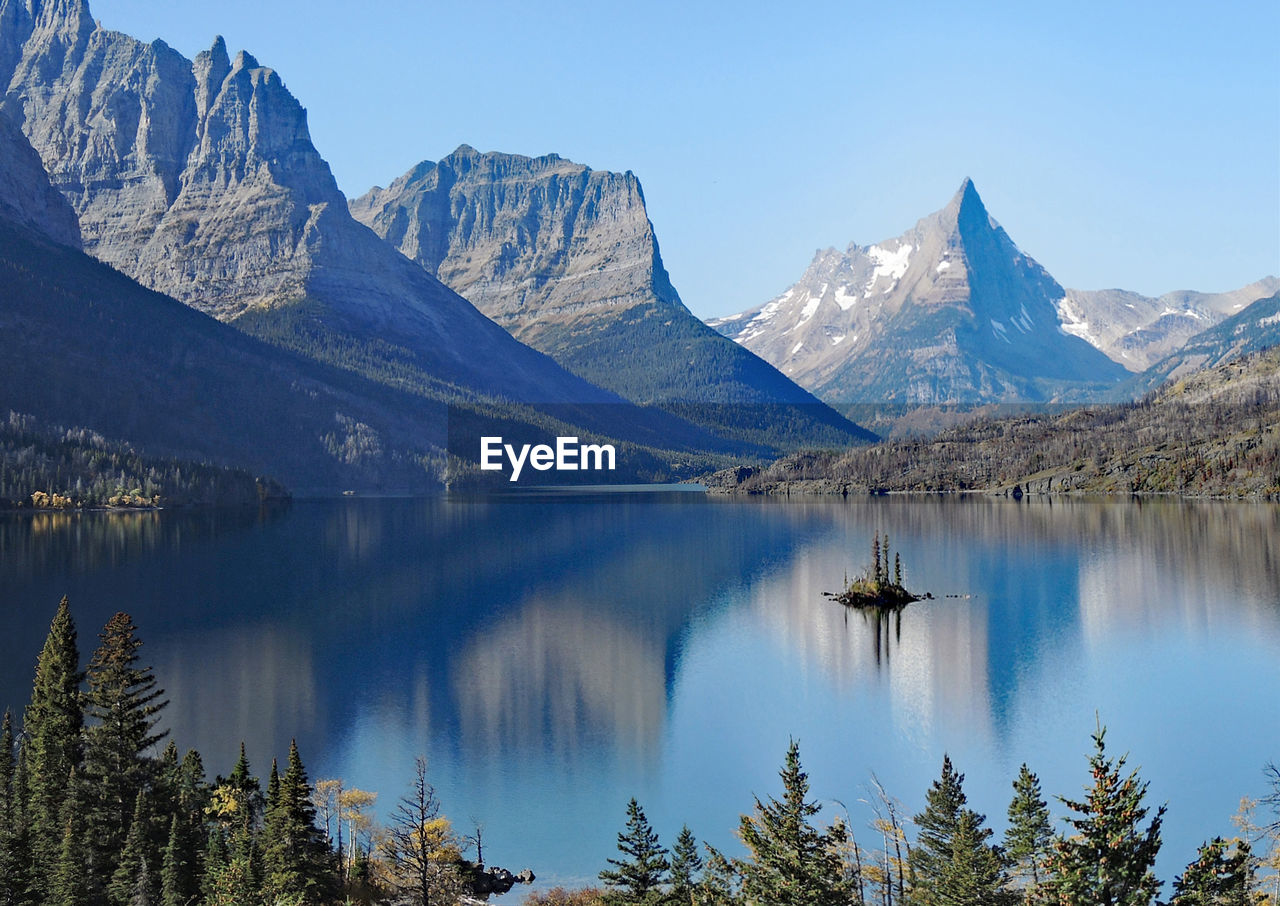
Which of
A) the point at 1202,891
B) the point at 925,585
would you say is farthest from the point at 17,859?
the point at 925,585

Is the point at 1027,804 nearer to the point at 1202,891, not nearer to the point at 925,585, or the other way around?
the point at 1202,891

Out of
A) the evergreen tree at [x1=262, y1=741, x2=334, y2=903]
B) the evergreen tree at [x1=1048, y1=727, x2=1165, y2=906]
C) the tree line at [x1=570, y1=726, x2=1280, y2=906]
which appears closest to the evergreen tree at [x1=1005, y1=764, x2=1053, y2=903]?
the tree line at [x1=570, y1=726, x2=1280, y2=906]

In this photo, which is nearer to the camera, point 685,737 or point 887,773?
point 887,773

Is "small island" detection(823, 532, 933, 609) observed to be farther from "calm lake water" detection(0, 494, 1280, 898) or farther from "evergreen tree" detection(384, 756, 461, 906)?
"evergreen tree" detection(384, 756, 461, 906)

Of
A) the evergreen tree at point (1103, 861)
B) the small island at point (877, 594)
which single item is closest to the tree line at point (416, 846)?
the evergreen tree at point (1103, 861)

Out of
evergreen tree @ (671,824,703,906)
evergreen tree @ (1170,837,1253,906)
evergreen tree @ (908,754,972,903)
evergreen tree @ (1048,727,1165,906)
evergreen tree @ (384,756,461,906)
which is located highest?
evergreen tree @ (1048,727,1165,906)

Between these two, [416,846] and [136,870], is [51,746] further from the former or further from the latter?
[416,846]

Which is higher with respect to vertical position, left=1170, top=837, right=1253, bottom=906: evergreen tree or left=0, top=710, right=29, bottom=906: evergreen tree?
left=1170, top=837, right=1253, bottom=906: evergreen tree
